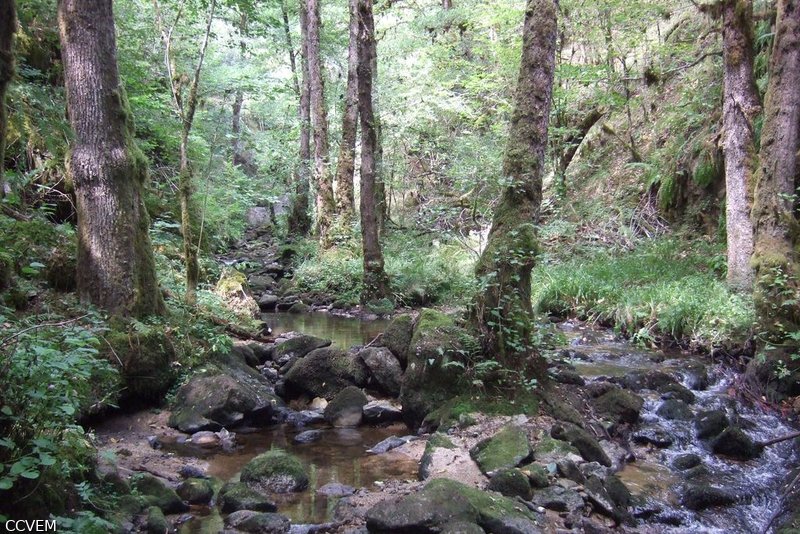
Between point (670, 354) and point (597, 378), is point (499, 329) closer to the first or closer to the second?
point (597, 378)

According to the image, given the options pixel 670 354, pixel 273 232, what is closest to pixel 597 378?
pixel 670 354

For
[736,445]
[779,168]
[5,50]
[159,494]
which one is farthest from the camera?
[779,168]

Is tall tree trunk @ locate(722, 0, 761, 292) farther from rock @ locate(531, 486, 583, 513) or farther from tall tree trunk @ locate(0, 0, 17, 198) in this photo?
tall tree trunk @ locate(0, 0, 17, 198)

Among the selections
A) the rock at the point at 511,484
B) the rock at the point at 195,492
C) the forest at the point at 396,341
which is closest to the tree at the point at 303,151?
the forest at the point at 396,341

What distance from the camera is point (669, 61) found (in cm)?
1809

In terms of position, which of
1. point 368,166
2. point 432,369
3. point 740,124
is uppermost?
point 740,124

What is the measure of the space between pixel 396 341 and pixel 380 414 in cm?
147

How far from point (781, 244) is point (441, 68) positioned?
14976 mm

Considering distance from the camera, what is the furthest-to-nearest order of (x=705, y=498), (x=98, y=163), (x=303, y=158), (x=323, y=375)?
(x=303, y=158) → (x=323, y=375) → (x=98, y=163) → (x=705, y=498)

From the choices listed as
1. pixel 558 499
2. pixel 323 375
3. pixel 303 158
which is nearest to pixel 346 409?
pixel 323 375

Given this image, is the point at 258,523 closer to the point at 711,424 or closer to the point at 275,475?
the point at 275,475

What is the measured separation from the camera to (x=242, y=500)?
454cm

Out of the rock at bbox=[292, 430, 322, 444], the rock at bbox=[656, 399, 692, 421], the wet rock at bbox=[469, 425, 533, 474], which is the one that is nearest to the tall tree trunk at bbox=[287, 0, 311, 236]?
the rock at bbox=[292, 430, 322, 444]

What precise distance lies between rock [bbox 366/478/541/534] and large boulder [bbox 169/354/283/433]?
2.99 m
